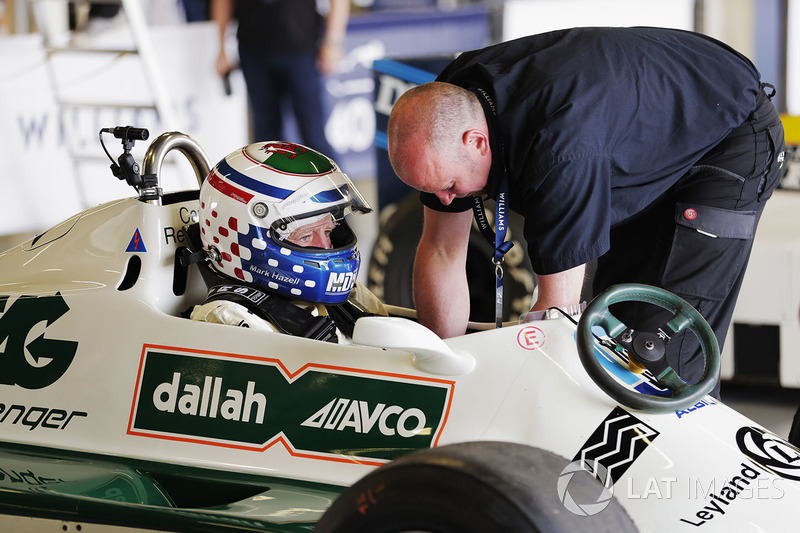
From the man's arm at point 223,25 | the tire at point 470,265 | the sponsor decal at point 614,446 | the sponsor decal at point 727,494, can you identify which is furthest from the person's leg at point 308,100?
the sponsor decal at point 727,494

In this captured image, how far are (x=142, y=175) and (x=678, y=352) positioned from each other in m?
1.54

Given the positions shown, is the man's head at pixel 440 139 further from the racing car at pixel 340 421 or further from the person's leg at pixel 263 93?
the person's leg at pixel 263 93

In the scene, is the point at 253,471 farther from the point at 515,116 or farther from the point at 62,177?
the point at 62,177

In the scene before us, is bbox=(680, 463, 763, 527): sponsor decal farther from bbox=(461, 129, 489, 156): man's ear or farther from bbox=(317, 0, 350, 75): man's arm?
bbox=(317, 0, 350, 75): man's arm

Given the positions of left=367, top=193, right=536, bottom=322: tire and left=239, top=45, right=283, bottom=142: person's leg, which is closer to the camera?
left=367, top=193, right=536, bottom=322: tire

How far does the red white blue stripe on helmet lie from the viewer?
98.2 inches

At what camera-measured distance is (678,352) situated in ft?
9.08

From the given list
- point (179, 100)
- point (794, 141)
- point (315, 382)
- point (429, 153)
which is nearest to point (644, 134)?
point (429, 153)

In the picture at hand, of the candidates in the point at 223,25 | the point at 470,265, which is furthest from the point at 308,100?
the point at 470,265

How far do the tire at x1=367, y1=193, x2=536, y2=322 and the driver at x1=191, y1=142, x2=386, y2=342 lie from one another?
5.97 feet

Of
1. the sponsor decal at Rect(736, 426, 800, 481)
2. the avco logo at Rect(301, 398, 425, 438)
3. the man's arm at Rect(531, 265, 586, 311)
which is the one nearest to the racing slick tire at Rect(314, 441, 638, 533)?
the avco logo at Rect(301, 398, 425, 438)

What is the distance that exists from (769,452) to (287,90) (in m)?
5.34

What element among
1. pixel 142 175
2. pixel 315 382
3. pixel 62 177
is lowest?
pixel 62 177

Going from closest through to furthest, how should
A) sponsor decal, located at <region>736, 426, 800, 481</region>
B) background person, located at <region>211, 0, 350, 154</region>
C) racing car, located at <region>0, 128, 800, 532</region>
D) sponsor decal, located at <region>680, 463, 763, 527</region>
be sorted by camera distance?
racing car, located at <region>0, 128, 800, 532</region> → sponsor decal, located at <region>680, 463, 763, 527</region> → sponsor decal, located at <region>736, 426, 800, 481</region> → background person, located at <region>211, 0, 350, 154</region>
